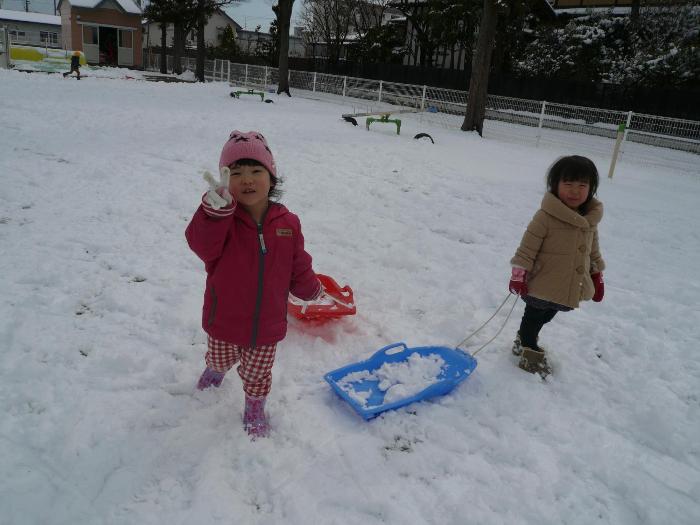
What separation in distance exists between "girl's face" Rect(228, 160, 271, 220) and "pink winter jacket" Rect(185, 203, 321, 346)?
0.23ft

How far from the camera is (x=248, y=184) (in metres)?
1.99

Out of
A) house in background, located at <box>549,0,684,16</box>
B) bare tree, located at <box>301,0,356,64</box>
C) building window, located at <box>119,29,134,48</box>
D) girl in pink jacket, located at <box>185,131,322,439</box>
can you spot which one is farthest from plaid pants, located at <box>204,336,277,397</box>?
building window, located at <box>119,29,134,48</box>

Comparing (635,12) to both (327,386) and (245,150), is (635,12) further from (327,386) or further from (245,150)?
(245,150)

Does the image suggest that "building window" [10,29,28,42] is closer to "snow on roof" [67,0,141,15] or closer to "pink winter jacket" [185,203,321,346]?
"snow on roof" [67,0,141,15]

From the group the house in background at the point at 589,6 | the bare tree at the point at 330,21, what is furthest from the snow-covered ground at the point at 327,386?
the bare tree at the point at 330,21

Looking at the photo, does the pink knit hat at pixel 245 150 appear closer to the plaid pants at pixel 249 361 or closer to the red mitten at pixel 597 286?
the plaid pants at pixel 249 361

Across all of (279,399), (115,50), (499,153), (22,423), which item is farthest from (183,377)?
(115,50)

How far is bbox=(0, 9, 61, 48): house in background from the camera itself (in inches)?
1598

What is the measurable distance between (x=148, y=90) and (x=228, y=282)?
1780 centimetres

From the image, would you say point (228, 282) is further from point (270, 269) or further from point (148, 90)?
point (148, 90)

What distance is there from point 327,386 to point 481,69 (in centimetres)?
1312

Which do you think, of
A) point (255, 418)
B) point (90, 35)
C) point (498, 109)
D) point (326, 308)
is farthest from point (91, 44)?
point (255, 418)

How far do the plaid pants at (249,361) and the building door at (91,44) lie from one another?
37.8 m

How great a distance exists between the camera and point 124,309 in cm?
326
